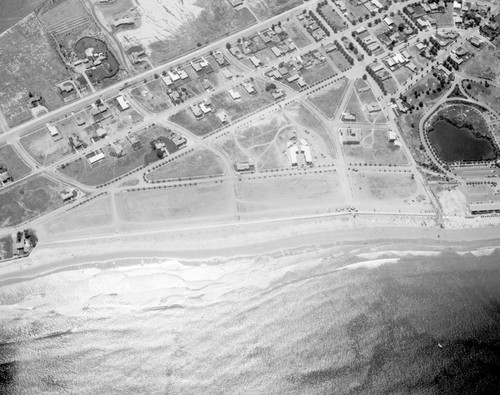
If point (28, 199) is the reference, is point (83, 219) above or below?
below

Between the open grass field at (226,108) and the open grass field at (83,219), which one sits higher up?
the open grass field at (226,108)

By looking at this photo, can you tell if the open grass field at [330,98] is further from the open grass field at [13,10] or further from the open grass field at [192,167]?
the open grass field at [13,10]

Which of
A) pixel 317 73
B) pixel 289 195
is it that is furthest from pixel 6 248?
pixel 317 73

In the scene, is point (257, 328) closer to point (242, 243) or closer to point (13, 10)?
point (242, 243)

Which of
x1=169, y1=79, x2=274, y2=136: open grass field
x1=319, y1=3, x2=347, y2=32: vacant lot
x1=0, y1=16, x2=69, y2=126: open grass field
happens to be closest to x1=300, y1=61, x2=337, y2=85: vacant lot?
x1=169, y1=79, x2=274, y2=136: open grass field

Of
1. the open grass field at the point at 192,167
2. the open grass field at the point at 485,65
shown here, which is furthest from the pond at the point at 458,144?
the open grass field at the point at 192,167

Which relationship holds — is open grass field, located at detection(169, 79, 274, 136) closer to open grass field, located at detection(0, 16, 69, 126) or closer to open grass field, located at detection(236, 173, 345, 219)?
open grass field, located at detection(236, 173, 345, 219)
